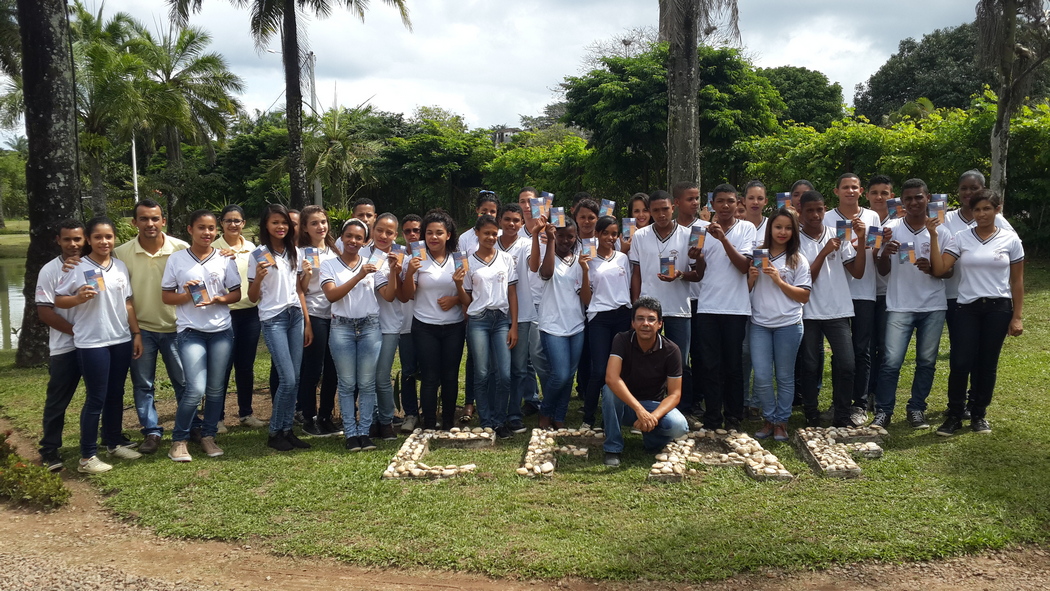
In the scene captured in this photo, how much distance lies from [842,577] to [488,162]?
30.6m

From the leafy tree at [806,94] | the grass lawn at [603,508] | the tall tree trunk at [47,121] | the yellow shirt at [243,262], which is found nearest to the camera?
the grass lawn at [603,508]

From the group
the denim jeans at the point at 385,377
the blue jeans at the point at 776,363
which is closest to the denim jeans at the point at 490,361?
the denim jeans at the point at 385,377

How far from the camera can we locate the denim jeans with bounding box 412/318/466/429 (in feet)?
20.1

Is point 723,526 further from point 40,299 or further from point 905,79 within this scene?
point 905,79

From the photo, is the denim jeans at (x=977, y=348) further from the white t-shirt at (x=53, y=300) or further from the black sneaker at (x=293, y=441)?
the white t-shirt at (x=53, y=300)

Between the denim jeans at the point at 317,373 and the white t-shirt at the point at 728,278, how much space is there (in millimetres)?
3252

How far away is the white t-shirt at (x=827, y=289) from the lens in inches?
233

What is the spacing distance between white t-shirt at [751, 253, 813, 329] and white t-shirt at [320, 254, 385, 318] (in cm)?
314

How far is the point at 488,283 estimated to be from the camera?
6.07 meters

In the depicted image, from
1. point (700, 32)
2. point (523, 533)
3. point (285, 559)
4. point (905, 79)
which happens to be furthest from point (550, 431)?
point (905, 79)

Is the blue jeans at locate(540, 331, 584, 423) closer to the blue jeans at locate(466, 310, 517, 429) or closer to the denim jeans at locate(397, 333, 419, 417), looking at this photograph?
the blue jeans at locate(466, 310, 517, 429)

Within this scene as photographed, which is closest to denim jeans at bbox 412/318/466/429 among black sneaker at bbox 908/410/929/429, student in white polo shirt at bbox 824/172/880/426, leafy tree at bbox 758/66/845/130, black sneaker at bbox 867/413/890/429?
student in white polo shirt at bbox 824/172/880/426

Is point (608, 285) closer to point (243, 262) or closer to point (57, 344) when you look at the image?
point (243, 262)

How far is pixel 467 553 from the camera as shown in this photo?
4.18 m
